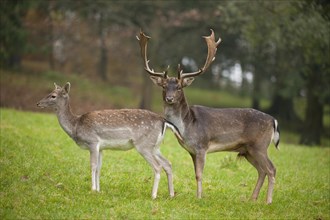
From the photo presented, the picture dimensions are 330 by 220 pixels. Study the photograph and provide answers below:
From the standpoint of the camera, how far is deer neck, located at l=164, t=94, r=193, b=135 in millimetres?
9125

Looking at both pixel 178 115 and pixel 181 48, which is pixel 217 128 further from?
pixel 181 48

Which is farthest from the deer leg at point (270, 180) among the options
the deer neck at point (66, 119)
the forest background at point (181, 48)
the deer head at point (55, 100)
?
the forest background at point (181, 48)

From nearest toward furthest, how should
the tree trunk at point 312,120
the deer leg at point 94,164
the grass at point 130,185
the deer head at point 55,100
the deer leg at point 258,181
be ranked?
the grass at point 130,185
the deer leg at point 94,164
the deer leg at point 258,181
the deer head at point 55,100
the tree trunk at point 312,120

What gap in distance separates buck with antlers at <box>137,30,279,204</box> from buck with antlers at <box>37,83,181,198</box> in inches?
11.7

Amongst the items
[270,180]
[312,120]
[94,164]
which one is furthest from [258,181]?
[312,120]

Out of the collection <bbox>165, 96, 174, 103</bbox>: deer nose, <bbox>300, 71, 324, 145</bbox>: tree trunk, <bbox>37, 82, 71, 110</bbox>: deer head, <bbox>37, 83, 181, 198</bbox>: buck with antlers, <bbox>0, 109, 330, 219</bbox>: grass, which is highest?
<bbox>165, 96, 174, 103</bbox>: deer nose

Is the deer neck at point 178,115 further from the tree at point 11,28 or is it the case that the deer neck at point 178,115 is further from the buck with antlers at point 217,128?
the tree at point 11,28

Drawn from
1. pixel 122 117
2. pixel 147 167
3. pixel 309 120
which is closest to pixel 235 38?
pixel 309 120

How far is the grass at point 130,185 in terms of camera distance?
787 centimetres

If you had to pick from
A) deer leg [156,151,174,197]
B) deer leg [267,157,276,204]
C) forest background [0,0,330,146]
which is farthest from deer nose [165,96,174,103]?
forest background [0,0,330,146]

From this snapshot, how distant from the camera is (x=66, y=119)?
9273mm

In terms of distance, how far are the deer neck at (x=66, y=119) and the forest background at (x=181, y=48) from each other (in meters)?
8.71

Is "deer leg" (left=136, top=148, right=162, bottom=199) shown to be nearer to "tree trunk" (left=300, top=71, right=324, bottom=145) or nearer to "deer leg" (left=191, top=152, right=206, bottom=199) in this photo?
"deer leg" (left=191, top=152, right=206, bottom=199)

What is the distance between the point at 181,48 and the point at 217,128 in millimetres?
17253
